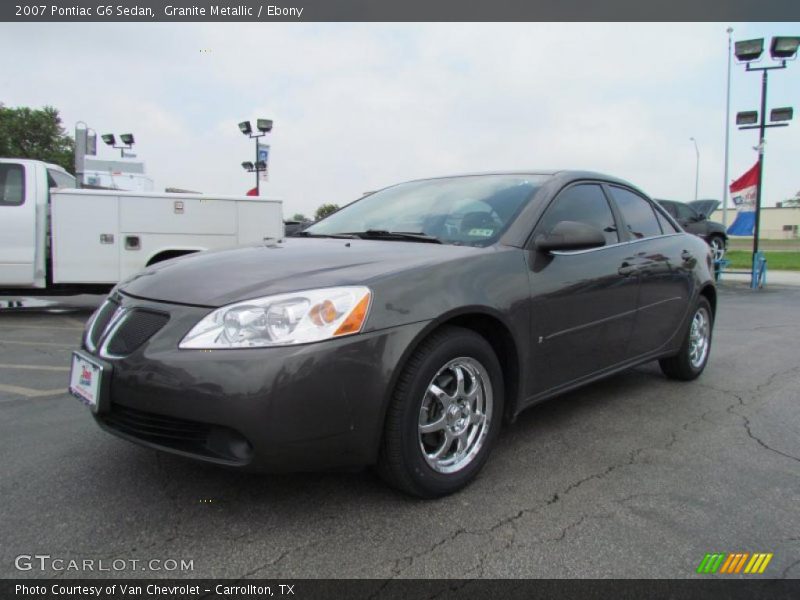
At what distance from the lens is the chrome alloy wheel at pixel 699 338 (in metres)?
4.56

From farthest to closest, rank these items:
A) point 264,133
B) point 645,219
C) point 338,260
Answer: point 264,133 < point 645,219 < point 338,260

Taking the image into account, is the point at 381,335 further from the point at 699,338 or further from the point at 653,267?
the point at 699,338

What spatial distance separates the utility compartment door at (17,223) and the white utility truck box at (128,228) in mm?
274

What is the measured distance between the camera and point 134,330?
2350 mm

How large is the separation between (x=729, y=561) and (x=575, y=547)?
0.56 m

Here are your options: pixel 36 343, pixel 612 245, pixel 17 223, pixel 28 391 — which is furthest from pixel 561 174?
pixel 17 223

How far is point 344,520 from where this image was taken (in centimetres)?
234

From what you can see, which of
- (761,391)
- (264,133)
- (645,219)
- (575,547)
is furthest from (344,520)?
(264,133)

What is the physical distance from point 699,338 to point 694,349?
14cm

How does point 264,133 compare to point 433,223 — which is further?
point 264,133

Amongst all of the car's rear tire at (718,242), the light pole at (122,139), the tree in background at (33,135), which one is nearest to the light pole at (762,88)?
the car's rear tire at (718,242)

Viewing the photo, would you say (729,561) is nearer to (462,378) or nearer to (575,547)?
(575,547)
